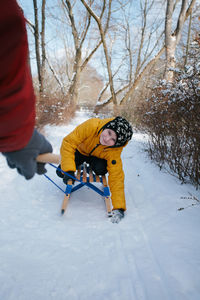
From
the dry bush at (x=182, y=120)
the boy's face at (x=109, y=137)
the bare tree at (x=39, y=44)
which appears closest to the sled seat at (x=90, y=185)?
the boy's face at (x=109, y=137)

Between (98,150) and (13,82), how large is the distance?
6.05 feet

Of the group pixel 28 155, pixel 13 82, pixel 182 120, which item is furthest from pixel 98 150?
pixel 13 82

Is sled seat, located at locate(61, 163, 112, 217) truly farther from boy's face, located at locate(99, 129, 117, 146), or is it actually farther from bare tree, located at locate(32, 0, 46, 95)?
bare tree, located at locate(32, 0, 46, 95)

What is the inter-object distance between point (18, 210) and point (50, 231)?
54 centimetres

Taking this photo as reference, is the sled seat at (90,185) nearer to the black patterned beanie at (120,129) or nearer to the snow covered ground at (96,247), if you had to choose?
the snow covered ground at (96,247)

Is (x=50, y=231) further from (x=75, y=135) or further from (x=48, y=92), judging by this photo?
(x=48, y=92)

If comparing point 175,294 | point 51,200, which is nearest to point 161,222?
point 175,294

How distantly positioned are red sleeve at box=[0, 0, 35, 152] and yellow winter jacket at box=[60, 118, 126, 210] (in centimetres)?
145

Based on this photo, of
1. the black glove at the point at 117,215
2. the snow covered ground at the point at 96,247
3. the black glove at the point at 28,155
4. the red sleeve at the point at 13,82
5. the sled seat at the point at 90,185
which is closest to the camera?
the red sleeve at the point at 13,82

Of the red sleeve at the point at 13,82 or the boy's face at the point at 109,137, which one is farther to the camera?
the boy's face at the point at 109,137

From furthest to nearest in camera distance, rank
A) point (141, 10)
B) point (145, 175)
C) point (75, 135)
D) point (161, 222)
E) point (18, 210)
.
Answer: point (141, 10), point (145, 175), point (75, 135), point (18, 210), point (161, 222)

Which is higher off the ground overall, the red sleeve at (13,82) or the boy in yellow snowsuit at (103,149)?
the red sleeve at (13,82)

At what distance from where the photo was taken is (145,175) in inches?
120

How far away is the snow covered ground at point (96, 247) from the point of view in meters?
1.16
